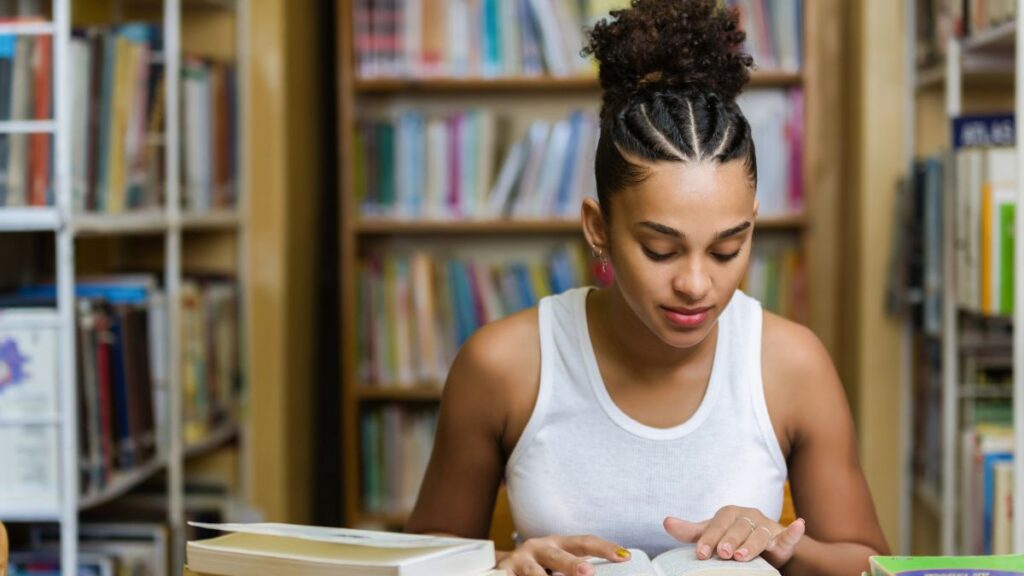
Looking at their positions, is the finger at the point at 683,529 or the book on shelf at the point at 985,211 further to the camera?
the book on shelf at the point at 985,211

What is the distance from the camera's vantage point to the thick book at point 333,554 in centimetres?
104

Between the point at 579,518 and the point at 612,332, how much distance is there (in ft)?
0.74

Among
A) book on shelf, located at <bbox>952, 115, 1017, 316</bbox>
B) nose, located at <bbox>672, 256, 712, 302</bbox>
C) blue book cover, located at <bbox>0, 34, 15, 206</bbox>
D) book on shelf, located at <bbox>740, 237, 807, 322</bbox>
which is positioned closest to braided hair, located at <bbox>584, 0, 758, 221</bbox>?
nose, located at <bbox>672, 256, 712, 302</bbox>

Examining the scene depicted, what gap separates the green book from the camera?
3.44 ft

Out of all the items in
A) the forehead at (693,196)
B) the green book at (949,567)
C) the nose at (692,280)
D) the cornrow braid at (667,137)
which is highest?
the cornrow braid at (667,137)

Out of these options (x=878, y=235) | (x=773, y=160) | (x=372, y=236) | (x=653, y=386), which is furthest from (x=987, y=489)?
(x=372, y=236)

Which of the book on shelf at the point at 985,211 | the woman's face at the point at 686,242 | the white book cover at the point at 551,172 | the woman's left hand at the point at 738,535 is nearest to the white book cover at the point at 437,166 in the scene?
the white book cover at the point at 551,172

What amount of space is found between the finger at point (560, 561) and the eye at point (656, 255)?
1.01ft

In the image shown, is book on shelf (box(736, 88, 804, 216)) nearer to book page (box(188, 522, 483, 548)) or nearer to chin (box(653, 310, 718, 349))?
chin (box(653, 310, 718, 349))

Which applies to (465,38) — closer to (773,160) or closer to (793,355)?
(773,160)

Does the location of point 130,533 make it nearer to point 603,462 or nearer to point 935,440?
point 603,462

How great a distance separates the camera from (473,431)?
1621 millimetres

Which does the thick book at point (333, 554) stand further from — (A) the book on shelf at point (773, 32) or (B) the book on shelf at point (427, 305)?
(A) the book on shelf at point (773, 32)

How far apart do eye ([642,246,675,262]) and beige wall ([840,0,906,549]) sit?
1.87 m
